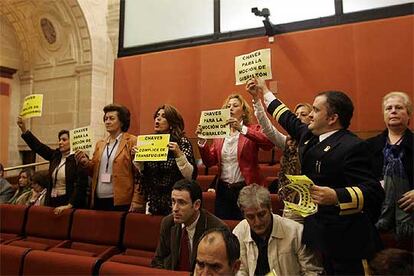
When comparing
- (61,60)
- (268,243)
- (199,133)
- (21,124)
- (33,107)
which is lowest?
(268,243)

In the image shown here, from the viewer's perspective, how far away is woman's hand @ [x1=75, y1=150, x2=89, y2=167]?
114 inches

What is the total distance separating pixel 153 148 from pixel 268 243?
3.22ft

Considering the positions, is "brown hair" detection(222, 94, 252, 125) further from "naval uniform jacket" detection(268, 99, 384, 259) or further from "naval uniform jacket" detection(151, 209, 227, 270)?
"naval uniform jacket" detection(268, 99, 384, 259)

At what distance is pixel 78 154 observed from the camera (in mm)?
2900

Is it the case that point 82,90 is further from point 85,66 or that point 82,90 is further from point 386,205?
point 386,205

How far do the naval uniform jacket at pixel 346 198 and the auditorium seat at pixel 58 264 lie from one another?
1.15 metres

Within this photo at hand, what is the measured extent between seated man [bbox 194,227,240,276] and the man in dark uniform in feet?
1.20

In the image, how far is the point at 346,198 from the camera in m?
1.48

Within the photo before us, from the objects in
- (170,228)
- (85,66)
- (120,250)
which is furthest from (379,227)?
(85,66)

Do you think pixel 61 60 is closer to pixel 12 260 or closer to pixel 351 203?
pixel 12 260

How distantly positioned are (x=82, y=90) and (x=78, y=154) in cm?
421

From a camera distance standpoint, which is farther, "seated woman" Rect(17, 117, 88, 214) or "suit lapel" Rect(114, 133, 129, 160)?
"seated woman" Rect(17, 117, 88, 214)

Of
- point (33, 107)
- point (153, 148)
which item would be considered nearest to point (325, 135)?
point (153, 148)

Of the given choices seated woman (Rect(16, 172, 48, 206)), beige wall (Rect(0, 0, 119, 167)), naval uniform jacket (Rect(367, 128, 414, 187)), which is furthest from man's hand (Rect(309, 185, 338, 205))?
beige wall (Rect(0, 0, 119, 167))
